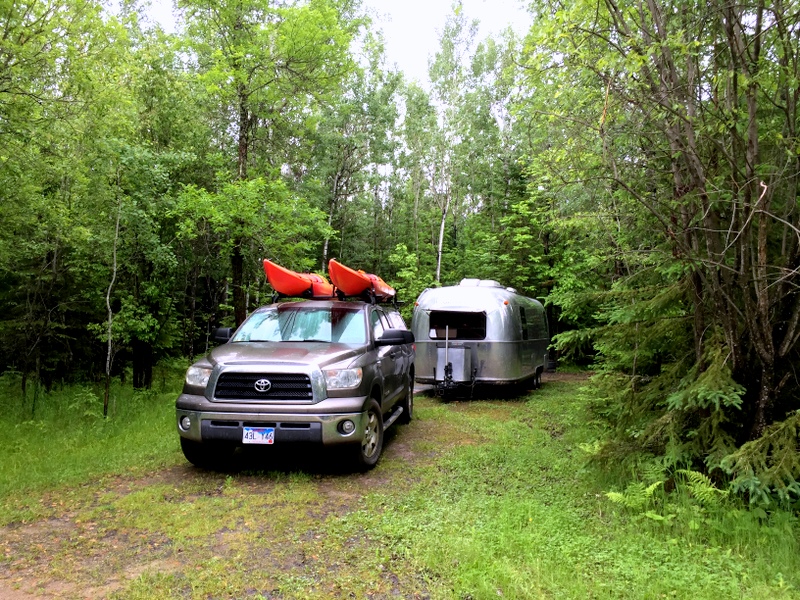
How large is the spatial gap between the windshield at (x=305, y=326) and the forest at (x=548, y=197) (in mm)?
2640

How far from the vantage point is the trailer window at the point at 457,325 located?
11594 mm

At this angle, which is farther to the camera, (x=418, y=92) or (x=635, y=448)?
(x=418, y=92)

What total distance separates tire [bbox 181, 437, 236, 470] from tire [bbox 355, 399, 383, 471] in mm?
1504

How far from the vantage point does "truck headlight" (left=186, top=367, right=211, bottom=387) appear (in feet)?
19.2

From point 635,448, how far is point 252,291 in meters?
9.98

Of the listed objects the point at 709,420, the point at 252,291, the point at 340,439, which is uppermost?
the point at 252,291

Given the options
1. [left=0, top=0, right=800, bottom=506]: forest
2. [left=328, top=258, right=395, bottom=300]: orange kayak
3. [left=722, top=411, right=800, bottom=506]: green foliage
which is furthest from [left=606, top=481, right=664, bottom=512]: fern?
[left=328, top=258, right=395, bottom=300]: orange kayak

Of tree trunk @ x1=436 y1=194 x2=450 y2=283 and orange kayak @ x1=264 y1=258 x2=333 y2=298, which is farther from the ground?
tree trunk @ x1=436 y1=194 x2=450 y2=283

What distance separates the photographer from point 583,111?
586cm

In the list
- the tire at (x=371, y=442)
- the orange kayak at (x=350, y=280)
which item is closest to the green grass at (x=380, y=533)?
the tire at (x=371, y=442)

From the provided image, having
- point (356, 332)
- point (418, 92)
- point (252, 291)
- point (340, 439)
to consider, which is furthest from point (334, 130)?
point (340, 439)

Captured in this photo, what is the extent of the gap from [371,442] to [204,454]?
1.89m

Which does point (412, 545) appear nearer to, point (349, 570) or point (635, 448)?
point (349, 570)

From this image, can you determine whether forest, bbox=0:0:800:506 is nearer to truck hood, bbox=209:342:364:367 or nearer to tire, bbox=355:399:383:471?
tire, bbox=355:399:383:471
